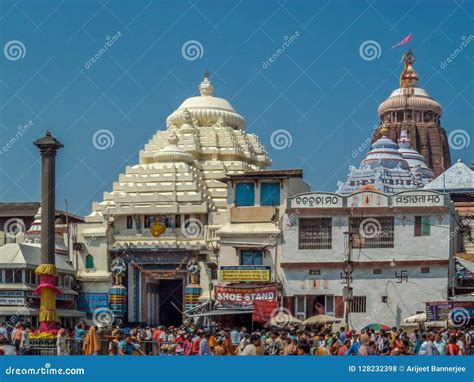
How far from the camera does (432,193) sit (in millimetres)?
43250

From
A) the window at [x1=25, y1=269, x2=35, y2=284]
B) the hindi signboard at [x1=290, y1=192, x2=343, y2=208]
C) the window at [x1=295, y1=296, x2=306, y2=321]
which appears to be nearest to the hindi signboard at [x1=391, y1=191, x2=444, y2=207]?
the hindi signboard at [x1=290, y1=192, x2=343, y2=208]

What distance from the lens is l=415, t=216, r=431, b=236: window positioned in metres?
42.9

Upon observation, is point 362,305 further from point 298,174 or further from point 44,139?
point 44,139

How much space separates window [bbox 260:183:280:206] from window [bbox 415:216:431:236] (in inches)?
254

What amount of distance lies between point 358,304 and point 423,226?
382 centimetres

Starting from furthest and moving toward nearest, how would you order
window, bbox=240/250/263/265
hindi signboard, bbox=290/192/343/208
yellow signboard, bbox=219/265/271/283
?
window, bbox=240/250/263/265
yellow signboard, bbox=219/265/271/283
hindi signboard, bbox=290/192/343/208

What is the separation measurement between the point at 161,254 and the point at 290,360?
103 feet

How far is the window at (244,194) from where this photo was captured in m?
47.3

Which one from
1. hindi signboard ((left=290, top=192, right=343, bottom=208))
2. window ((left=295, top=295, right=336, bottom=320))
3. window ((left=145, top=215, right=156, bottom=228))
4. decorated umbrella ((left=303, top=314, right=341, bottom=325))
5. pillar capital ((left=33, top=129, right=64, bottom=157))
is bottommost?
decorated umbrella ((left=303, top=314, right=341, bottom=325))

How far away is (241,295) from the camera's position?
43.8 metres

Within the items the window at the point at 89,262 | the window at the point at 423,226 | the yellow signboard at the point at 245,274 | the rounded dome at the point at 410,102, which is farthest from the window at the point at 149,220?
the rounded dome at the point at 410,102

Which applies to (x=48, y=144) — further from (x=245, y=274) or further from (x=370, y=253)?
(x=370, y=253)

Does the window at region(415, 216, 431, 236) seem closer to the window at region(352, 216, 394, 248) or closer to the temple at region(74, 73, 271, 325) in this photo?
the window at region(352, 216, 394, 248)

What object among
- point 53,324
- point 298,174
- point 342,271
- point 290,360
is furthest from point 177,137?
point 290,360
